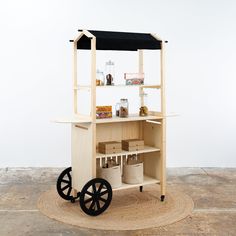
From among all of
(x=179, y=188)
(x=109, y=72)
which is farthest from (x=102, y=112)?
(x=179, y=188)

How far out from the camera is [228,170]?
6.13m

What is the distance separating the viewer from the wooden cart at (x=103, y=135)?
161 inches

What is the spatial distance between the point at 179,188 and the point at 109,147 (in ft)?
4.21

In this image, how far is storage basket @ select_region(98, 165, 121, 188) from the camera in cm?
429

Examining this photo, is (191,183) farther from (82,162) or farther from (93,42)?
(93,42)

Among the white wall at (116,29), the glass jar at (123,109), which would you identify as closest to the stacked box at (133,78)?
the glass jar at (123,109)

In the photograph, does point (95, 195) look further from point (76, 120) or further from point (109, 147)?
point (76, 120)

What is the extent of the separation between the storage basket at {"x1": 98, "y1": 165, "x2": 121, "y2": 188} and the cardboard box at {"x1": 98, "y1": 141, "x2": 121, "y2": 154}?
0.53ft

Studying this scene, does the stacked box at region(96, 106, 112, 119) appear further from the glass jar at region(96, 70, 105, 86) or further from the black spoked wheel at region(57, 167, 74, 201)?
the black spoked wheel at region(57, 167, 74, 201)

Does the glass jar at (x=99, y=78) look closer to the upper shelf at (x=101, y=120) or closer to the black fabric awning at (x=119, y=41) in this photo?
the black fabric awning at (x=119, y=41)

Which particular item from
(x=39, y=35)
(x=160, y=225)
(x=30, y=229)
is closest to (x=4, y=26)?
(x=39, y=35)

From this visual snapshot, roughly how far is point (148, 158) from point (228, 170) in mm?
1820

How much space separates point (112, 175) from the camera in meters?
4.30

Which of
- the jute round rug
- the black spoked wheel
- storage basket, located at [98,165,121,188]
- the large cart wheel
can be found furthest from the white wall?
the large cart wheel
